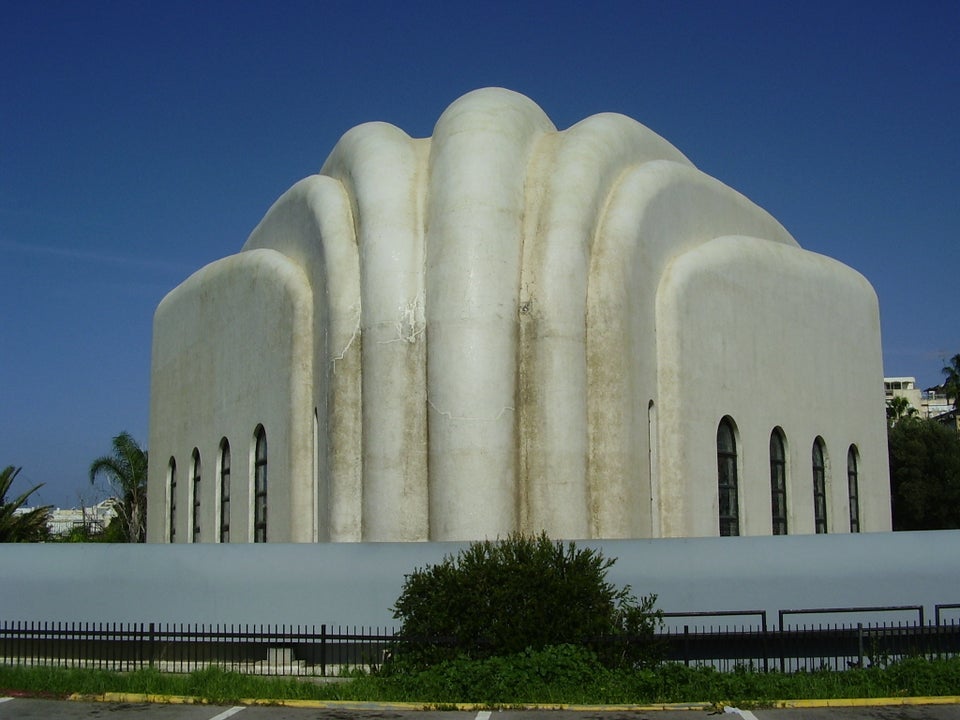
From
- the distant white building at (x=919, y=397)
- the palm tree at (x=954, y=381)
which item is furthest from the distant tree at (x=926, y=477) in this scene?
the distant white building at (x=919, y=397)

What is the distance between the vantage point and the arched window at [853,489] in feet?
86.8

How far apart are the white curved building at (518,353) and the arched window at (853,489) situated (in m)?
1.02

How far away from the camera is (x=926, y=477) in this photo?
52.1 m

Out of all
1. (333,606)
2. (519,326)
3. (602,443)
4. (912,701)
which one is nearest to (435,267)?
(519,326)

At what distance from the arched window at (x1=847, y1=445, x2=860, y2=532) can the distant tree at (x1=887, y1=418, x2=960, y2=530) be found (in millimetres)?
25929

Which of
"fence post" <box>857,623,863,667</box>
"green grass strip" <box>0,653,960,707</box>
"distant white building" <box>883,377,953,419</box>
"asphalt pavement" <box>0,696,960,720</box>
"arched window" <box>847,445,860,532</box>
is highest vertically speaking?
"distant white building" <box>883,377,953,419</box>

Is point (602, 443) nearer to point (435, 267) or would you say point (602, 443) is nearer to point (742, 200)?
point (435, 267)

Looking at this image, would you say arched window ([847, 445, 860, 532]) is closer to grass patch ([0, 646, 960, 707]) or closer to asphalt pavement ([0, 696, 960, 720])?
grass patch ([0, 646, 960, 707])

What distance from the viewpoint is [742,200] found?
2606 cm

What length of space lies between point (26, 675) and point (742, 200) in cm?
1833

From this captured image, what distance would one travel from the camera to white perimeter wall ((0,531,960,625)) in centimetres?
1478

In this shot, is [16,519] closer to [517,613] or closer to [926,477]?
[517,613]

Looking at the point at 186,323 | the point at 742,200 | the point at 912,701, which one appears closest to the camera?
the point at 912,701

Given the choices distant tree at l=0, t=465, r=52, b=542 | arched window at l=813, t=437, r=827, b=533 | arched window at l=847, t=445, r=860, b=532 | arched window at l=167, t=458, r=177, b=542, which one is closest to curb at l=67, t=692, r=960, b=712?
arched window at l=813, t=437, r=827, b=533
